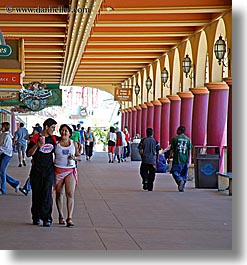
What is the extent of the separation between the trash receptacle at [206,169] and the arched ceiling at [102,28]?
341 centimetres

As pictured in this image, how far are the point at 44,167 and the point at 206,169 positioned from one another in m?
7.13

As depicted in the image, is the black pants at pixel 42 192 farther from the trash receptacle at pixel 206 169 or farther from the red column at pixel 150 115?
the red column at pixel 150 115

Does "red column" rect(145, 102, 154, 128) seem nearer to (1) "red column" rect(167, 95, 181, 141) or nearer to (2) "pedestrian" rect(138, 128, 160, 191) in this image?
(1) "red column" rect(167, 95, 181, 141)

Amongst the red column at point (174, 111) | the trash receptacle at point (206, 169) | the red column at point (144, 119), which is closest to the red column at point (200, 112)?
the trash receptacle at point (206, 169)

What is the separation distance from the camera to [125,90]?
3628 cm

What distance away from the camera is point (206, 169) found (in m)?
16.9

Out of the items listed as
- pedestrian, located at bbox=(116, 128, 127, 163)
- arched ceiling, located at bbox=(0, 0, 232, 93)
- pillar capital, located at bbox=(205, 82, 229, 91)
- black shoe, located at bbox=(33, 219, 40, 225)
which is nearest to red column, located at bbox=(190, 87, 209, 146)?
arched ceiling, located at bbox=(0, 0, 232, 93)

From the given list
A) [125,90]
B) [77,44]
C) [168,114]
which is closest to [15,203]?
[77,44]

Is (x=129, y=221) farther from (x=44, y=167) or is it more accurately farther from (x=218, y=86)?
(x=218, y=86)

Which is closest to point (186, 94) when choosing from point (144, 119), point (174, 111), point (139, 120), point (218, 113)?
point (174, 111)

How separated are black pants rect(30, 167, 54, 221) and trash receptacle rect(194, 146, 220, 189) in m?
6.89

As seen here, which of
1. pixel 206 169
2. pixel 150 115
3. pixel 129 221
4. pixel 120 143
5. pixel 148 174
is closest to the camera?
pixel 129 221

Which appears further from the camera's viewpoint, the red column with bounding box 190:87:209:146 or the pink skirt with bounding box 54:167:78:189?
the red column with bounding box 190:87:209:146

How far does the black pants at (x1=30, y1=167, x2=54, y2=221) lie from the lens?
10.4 m
